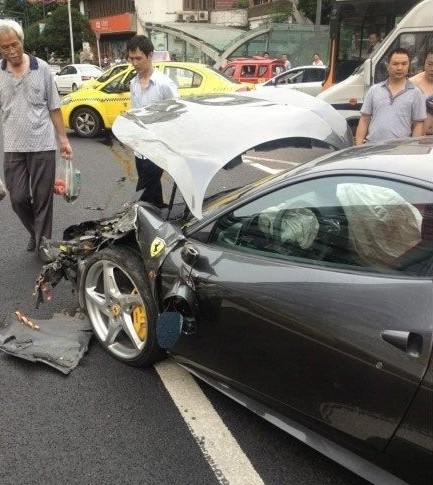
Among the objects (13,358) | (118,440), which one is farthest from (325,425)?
(13,358)

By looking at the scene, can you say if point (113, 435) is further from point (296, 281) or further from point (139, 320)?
point (296, 281)

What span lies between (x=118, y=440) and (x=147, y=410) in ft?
0.79

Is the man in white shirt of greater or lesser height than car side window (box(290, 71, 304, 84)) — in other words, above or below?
above

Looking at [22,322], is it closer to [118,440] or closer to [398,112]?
[118,440]

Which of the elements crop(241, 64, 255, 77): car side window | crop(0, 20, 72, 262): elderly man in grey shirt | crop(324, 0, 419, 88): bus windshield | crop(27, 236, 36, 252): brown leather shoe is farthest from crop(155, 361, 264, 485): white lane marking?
crop(241, 64, 255, 77): car side window

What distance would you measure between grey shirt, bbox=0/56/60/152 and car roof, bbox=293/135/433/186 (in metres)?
2.56

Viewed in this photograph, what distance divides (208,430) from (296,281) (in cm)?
92

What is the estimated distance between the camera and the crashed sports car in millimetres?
1731

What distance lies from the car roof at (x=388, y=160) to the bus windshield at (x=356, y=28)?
6884mm

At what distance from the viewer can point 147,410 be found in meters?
2.60

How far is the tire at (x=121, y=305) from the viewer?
9.00 feet

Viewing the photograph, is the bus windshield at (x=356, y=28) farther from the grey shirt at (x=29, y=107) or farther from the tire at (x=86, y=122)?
the grey shirt at (x=29, y=107)

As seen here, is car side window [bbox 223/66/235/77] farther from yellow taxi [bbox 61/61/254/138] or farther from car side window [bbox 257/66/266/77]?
yellow taxi [bbox 61/61/254/138]

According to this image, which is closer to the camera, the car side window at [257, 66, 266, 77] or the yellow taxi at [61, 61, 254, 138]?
the yellow taxi at [61, 61, 254, 138]
